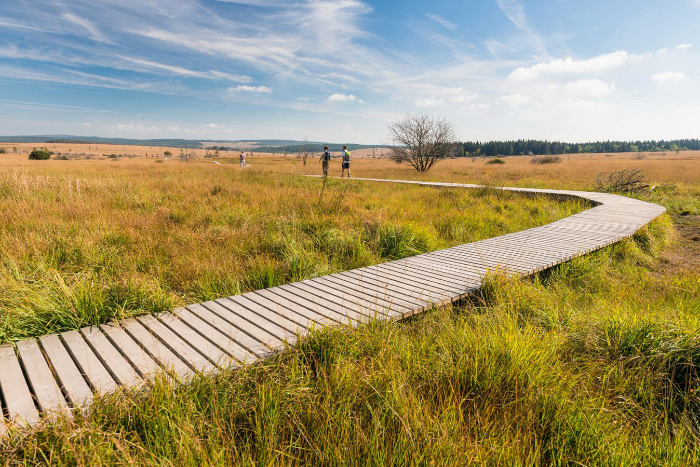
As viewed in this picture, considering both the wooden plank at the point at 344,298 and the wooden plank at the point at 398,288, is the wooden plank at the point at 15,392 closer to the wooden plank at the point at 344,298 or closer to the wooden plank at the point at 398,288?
the wooden plank at the point at 344,298

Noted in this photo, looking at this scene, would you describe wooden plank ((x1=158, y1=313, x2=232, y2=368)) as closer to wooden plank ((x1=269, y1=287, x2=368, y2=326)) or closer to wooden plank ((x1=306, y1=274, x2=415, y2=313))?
wooden plank ((x1=269, y1=287, x2=368, y2=326))

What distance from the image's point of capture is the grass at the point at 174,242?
3.01 metres

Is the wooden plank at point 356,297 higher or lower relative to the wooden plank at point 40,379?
higher

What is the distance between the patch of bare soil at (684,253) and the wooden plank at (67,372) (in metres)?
6.97

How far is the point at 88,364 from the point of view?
217 centimetres

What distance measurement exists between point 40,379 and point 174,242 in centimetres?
356

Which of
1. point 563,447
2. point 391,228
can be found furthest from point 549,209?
point 563,447

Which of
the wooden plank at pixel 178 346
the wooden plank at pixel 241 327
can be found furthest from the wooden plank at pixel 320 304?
the wooden plank at pixel 178 346

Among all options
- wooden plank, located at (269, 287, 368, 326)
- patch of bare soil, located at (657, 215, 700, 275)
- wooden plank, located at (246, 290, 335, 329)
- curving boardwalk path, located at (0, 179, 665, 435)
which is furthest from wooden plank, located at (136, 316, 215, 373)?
patch of bare soil, located at (657, 215, 700, 275)

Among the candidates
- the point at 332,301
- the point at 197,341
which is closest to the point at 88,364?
the point at 197,341

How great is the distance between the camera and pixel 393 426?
1.79 meters

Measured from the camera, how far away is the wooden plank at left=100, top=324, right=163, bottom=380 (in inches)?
84.6

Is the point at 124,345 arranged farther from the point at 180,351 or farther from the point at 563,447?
the point at 563,447

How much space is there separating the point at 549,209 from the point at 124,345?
9.59 m
